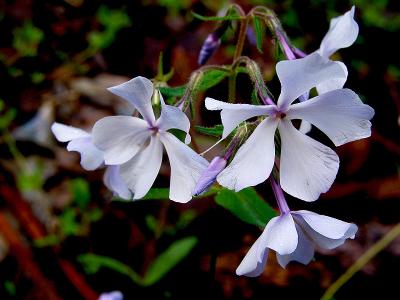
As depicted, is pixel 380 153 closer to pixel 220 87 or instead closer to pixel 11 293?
pixel 220 87

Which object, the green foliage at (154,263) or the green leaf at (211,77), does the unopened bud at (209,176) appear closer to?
the green leaf at (211,77)

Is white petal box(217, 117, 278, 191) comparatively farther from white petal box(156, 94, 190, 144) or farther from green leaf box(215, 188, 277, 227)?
green leaf box(215, 188, 277, 227)

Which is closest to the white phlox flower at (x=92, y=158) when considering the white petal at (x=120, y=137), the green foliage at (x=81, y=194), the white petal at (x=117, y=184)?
the white petal at (x=117, y=184)

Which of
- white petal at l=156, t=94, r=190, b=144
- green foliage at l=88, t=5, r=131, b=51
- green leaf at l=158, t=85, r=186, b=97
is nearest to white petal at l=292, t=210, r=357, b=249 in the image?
white petal at l=156, t=94, r=190, b=144

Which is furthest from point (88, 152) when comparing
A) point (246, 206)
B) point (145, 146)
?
point (246, 206)

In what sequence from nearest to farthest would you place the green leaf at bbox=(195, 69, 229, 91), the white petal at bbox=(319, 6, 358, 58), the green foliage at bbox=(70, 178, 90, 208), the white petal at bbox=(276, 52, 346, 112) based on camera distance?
the white petal at bbox=(276, 52, 346, 112) < the white petal at bbox=(319, 6, 358, 58) < the green leaf at bbox=(195, 69, 229, 91) < the green foliage at bbox=(70, 178, 90, 208)

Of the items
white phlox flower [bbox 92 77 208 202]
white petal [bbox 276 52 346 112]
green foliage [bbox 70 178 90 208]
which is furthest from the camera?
green foliage [bbox 70 178 90 208]
